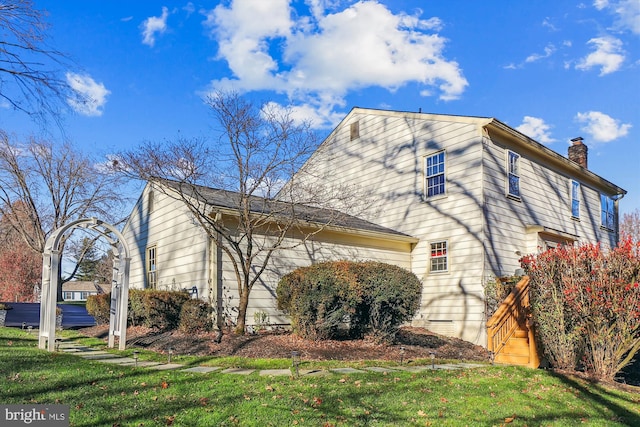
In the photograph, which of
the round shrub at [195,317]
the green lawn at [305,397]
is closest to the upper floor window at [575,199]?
the green lawn at [305,397]

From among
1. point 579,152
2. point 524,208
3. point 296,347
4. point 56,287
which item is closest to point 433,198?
point 524,208

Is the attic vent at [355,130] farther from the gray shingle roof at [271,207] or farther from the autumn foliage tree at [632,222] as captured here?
the autumn foliage tree at [632,222]

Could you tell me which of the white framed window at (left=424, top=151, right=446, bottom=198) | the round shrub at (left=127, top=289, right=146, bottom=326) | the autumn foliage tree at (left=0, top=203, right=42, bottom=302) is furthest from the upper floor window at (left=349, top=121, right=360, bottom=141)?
the autumn foliage tree at (left=0, top=203, right=42, bottom=302)

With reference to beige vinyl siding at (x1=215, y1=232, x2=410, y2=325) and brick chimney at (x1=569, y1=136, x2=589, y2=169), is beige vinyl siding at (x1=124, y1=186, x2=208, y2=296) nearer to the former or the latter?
beige vinyl siding at (x1=215, y1=232, x2=410, y2=325)

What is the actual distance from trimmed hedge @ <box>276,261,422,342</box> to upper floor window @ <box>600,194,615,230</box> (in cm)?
1264

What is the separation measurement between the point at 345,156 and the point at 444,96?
4.33 metres

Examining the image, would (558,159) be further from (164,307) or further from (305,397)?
(305,397)

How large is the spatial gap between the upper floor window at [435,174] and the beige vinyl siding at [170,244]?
7102 millimetres

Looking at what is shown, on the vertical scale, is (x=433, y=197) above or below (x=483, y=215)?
above

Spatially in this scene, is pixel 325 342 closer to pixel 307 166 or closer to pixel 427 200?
pixel 307 166

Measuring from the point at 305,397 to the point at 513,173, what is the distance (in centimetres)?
1071

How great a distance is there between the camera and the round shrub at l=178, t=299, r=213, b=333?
9672mm

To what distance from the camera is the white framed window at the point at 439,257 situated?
12.9 metres

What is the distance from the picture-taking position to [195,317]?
380 inches
